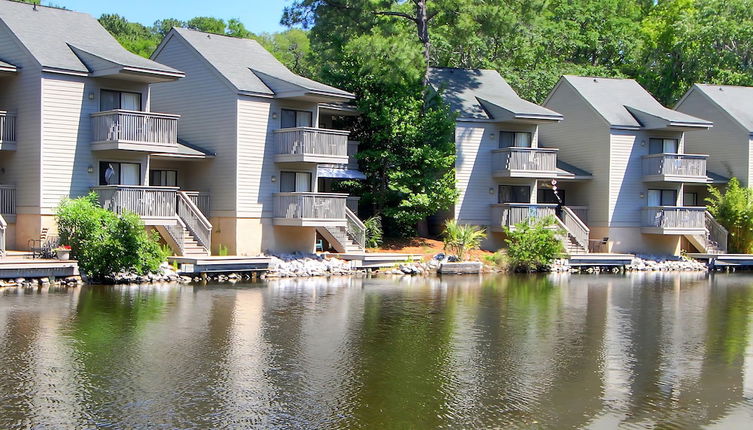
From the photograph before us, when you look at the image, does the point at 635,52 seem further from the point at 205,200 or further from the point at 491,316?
the point at 491,316

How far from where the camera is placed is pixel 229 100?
43.1 m

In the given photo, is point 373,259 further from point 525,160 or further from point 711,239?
point 711,239

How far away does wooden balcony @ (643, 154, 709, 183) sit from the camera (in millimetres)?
54750

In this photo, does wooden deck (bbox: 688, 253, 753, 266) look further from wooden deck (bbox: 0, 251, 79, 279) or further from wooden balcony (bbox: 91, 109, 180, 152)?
wooden deck (bbox: 0, 251, 79, 279)

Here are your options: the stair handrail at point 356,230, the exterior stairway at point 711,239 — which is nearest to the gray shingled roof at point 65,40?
the stair handrail at point 356,230

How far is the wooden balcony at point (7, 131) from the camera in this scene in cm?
3753

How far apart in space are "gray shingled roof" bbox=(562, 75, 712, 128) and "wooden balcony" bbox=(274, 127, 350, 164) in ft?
59.8

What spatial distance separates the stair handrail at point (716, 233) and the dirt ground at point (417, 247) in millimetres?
14402

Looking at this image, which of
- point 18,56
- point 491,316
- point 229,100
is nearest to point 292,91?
point 229,100

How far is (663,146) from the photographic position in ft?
185

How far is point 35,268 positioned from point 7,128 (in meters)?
7.66

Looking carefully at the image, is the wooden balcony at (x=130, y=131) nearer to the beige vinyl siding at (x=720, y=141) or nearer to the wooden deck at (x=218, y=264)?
the wooden deck at (x=218, y=264)

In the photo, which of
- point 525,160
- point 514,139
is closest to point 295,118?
point 525,160

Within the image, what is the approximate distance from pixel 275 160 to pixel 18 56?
11706 millimetres
